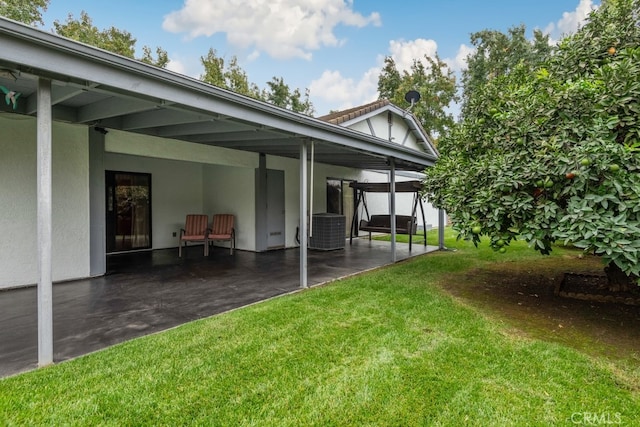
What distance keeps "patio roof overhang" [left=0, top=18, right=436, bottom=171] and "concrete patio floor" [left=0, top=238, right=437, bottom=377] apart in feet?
7.50

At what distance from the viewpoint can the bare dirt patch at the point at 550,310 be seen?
11.1 feet

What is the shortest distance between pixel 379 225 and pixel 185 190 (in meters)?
5.65

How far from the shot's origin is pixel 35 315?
3850 millimetres

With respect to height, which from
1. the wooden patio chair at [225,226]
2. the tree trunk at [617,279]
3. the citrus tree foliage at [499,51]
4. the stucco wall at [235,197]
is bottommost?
the tree trunk at [617,279]

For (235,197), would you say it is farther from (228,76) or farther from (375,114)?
(228,76)

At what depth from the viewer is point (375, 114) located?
1116 cm

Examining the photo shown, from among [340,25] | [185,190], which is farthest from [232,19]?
[185,190]

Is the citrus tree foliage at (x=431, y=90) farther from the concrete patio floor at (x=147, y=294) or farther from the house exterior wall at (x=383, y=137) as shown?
the concrete patio floor at (x=147, y=294)

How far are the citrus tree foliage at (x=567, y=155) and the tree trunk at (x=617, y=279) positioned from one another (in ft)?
5.80

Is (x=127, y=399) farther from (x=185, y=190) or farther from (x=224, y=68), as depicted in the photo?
(x=224, y=68)

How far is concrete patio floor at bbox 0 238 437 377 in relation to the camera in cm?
328

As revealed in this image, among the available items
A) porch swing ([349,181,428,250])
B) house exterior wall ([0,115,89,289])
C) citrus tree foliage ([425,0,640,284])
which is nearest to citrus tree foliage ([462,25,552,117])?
porch swing ([349,181,428,250])

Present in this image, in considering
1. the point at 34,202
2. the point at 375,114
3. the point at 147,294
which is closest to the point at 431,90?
the point at 375,114

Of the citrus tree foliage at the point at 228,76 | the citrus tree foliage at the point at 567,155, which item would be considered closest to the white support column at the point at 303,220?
the citrus tree foliage at the point at 567,155
